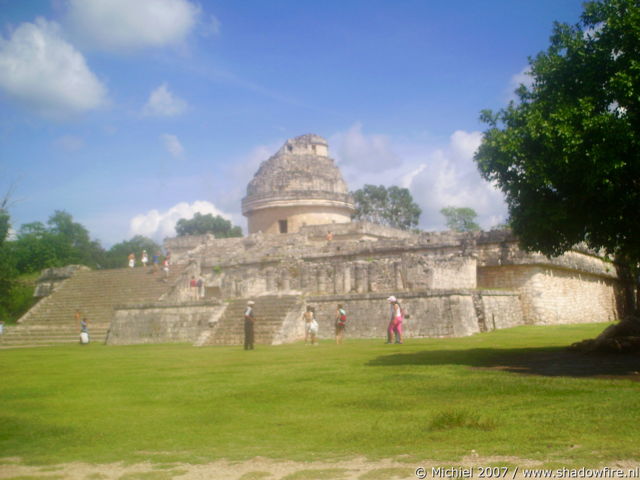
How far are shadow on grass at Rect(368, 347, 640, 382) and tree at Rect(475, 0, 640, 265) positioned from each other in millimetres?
1998

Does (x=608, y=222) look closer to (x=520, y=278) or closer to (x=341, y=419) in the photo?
(x=341, y=419)

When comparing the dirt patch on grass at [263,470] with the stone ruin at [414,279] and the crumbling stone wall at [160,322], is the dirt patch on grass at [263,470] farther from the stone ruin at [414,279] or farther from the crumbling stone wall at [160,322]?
the crumbling stone wall at [160,322]

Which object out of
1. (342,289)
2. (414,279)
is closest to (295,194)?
(342,289)

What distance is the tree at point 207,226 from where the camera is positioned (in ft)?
212

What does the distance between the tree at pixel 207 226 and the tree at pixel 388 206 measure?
52.4 feet

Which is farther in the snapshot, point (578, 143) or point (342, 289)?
point (342, 289)

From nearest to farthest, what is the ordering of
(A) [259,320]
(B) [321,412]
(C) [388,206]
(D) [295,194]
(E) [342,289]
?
(B) [321,412]
(A) [259,320]
(E) [342,289]
(D) [295,194]
(C) [388,206]

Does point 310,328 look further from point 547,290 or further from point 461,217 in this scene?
point 461,217

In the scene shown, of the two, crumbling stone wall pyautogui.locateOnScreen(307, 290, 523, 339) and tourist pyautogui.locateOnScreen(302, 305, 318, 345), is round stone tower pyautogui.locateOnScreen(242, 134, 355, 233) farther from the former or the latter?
tourist pyautogui.locateOnScreen(302, 305, 318, 345)

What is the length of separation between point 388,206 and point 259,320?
3562 cm

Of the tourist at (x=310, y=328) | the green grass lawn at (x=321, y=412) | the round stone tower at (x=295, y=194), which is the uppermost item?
the round stone tower at (x=295, y=194)

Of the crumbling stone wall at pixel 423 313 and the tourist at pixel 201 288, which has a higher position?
the tourist at pixel 201 288

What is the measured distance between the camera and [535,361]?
11305 mm

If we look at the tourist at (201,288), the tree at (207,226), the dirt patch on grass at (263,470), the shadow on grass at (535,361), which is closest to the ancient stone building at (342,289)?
the tourist at (201,288)
